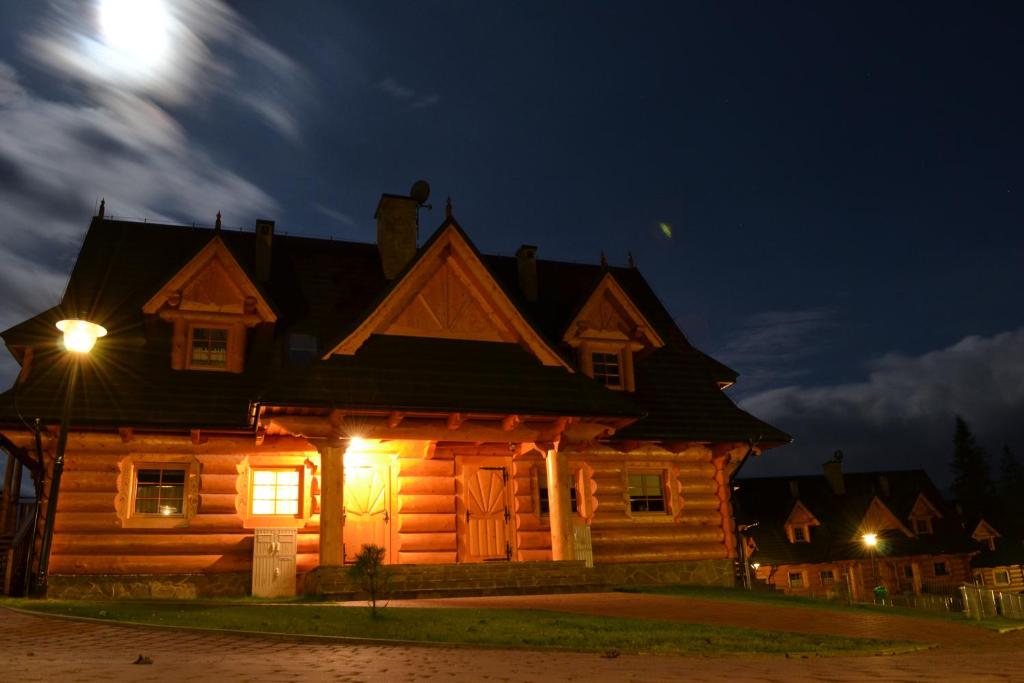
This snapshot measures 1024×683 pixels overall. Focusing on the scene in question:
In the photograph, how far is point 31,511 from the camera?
61.7ft

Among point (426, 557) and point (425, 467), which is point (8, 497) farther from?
point (426, 557)

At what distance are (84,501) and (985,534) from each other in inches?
2150

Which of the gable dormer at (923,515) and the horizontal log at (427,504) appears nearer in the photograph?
the horizontal log at (427,504)

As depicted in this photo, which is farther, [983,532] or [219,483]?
[983,532]

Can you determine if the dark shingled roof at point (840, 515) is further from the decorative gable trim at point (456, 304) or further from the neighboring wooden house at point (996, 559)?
the decorative gable trim at point (456, 304)

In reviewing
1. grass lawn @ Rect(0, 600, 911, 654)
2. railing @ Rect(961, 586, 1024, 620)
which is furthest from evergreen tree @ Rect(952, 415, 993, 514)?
grass lawn @ Rect(0, 600, 911, 654)

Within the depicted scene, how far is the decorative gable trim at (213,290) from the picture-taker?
62.1 feet

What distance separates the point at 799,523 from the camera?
163ft

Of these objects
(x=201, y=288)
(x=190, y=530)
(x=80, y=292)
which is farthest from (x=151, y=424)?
(x=80, y=292)

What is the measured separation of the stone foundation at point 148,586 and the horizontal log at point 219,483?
1.77 metres

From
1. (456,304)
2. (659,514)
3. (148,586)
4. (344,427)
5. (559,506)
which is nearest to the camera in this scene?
(344,427)

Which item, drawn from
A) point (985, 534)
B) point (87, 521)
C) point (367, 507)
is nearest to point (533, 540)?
point (367, 507)

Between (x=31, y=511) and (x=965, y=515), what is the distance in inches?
2261

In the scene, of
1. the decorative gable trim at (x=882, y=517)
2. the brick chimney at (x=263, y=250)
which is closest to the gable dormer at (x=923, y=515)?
the decorative gable trim at (x=882, y=517)
